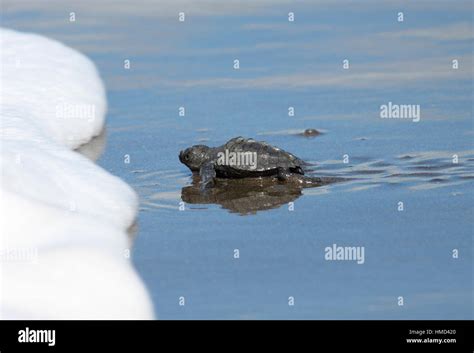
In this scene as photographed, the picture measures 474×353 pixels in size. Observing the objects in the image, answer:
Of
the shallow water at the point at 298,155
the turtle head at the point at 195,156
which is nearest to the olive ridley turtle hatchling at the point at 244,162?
the turtle head at the point at 195,156

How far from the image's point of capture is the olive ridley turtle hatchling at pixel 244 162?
7.85 metres

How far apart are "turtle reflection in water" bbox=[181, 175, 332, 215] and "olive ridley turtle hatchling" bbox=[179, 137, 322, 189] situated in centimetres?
5

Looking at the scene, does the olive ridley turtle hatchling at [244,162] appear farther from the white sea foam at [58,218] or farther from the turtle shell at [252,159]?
the white sea foam at [58,218]

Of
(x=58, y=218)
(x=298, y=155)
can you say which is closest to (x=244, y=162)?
(x=298, y=155)

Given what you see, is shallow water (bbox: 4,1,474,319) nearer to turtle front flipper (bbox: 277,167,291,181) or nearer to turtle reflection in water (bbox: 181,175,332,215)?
turtle reflection in water (bbox: 181,175,332,215)

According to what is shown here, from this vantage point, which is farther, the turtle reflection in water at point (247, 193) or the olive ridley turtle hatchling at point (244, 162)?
the olive ridley turtle hatchling at point (244, 162)

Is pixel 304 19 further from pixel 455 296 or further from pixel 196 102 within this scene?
pixel 455 296

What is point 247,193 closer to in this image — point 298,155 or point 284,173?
point 284,173

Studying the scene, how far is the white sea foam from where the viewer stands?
222 inches

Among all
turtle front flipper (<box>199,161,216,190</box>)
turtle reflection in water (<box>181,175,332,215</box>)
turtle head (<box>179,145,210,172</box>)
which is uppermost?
turtle head (<box>179,145,210,172</box>)

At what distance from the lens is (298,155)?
27.9 ft

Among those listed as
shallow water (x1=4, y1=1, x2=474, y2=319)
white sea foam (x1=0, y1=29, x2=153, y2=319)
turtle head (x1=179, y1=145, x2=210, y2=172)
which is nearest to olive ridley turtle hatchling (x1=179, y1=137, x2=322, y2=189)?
turtle head (x1=179, y1=145, x2=210, y2=172)

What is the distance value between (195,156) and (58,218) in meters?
1.81
